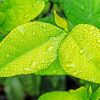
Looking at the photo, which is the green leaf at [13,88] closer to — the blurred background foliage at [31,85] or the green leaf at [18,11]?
the blurred background foliage at [31,85]

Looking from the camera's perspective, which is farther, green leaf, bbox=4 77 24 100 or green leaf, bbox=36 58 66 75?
green leaf, bbox=4 77 24 100

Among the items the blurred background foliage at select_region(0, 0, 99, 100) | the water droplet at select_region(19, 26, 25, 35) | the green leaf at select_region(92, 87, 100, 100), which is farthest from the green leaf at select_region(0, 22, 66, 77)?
the blurred background foliage at select_region(0, 0, 99, 100)

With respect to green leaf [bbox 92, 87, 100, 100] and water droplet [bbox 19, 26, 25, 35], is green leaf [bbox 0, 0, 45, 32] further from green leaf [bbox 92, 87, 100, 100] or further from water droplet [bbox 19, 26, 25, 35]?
green leaf [bbox 92, 87, 100, 100]

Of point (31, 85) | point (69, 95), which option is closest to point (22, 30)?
point (69, 95)

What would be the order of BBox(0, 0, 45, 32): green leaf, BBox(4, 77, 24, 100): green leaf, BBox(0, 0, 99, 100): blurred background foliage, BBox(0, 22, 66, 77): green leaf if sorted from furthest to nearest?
BBox(4, 77, 24, 100): green leaf
BBox(0, 0, 99, 100): blurred background foliage
BBox(0, 0, 45, 32): green leaf
BBox(0, 22, 66, 77): green leaf

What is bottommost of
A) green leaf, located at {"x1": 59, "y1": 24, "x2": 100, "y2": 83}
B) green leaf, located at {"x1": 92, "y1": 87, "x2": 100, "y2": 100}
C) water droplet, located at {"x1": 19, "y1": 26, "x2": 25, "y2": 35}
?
green leaf, located at {"x1": 92, "y1": 87, "x2": 100, "y2": 100}

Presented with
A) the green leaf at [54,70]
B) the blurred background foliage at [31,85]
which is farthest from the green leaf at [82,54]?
the blurred background foliage at [31,85]

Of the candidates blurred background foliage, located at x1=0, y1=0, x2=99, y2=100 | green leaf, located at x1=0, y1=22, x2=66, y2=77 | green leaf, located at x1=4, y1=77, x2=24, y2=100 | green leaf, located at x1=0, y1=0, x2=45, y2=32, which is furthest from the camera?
green leaf, located at x1=4, y1=77, x2=24, y2=100
